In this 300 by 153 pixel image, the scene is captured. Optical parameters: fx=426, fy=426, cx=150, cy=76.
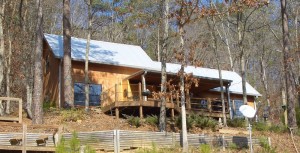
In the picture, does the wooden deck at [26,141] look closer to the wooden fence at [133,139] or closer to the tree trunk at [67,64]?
the wooden fence at [133,139]

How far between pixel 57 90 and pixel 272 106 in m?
22.7

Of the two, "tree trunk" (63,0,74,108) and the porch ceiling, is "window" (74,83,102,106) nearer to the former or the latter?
the porch ceiling

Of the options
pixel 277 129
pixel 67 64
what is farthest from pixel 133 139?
pixel 277 129

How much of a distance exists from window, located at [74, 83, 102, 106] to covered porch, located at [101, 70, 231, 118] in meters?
0.34

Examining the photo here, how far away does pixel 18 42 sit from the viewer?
25781 mm

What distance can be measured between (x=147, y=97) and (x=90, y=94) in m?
3.32

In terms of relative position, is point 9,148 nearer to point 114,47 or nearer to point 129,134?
point 129,134

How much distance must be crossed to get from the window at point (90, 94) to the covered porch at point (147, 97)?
1.11 feet

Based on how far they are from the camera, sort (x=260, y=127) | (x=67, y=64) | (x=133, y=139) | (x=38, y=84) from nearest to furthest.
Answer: (x=133, y=139) < (x=38, y=84) < (x=67, y=64) < (x=260, y=127)

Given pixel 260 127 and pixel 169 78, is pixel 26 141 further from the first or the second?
pixel 260 127

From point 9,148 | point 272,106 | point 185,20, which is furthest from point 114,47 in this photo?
point 272,106

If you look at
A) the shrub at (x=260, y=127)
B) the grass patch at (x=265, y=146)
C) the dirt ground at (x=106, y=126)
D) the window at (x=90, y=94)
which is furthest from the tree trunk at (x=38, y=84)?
the shrub at (x=260, y=127)

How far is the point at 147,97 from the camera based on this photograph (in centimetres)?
2200

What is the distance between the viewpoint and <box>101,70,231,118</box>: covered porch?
20.5 m
